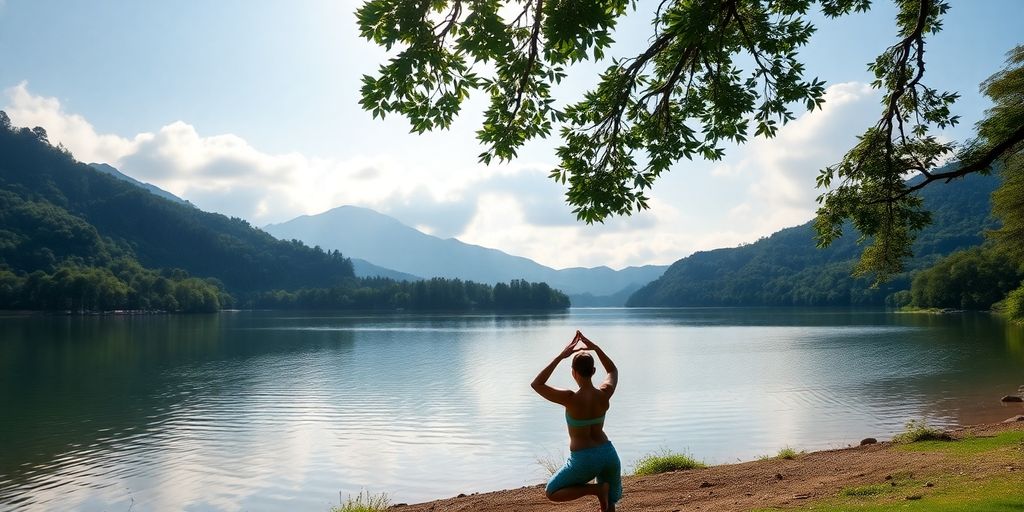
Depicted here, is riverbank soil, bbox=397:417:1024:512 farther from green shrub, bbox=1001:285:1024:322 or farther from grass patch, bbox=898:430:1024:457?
green shrub, bbox=1001:285:1024:322

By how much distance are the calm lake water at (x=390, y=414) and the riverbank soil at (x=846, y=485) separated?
464 centimetres

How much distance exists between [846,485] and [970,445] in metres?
5.23

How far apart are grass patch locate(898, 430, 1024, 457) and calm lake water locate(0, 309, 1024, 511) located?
5437 mm

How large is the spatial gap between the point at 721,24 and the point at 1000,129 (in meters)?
10.8

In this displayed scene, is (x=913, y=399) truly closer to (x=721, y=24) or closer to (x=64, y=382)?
(x=721, y=24)

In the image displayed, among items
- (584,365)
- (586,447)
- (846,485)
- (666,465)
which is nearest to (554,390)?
(584,365)

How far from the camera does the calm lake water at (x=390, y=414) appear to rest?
18.0 metres

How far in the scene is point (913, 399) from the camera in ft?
92.9

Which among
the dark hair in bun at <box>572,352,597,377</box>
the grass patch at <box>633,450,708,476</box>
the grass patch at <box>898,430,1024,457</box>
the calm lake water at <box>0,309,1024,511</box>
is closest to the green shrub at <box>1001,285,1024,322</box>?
the calm lake water at <box>0,309,1024,511</box>

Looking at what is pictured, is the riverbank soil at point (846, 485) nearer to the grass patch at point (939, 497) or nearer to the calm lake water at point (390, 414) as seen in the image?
the grass patch at point (939, 497)

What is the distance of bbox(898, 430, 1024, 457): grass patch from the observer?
1277cm

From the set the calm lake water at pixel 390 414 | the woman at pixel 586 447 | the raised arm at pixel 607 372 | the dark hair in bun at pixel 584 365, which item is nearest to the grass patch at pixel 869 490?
the woman at pixel 586 447

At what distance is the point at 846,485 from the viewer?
10633 mm

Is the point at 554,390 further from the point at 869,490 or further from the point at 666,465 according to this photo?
the point at 666,465
